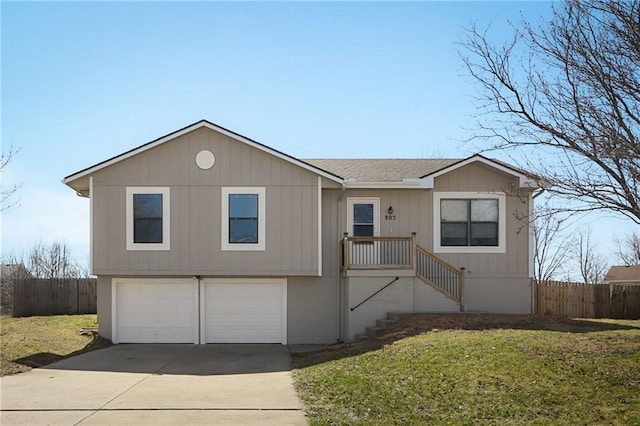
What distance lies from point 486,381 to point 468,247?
10.1m

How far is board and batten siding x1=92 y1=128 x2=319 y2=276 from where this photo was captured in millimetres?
19922

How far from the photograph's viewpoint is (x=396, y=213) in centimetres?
2128

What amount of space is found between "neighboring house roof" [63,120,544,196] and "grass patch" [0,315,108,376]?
4.37m

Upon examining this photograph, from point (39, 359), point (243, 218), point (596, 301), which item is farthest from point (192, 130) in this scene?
point (596, 301)

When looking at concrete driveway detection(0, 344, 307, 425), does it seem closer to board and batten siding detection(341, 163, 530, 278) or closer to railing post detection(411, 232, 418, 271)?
railing post detection(411, 232, 418, 271)

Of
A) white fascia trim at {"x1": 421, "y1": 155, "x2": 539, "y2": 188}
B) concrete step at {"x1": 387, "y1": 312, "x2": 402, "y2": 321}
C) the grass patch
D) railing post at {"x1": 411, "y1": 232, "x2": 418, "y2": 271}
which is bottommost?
the grass patch

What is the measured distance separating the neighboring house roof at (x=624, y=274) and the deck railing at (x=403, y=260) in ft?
77.0

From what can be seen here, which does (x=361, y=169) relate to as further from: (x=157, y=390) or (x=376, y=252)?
(x=157, y=390)

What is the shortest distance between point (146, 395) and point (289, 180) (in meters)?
8.98

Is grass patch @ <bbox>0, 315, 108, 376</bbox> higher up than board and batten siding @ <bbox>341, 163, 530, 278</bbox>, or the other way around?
board and batten siding @ <bbox>341, 163, 530, 278</bbox>

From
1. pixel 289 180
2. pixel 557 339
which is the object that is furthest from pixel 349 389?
pixel 289 180

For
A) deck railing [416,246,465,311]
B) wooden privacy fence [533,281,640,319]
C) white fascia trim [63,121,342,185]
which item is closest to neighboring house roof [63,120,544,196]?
white fascia trim [63,121,342,185]

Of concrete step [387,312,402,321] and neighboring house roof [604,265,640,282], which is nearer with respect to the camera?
concrete step [387,312,402,321]

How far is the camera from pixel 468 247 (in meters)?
21.2
